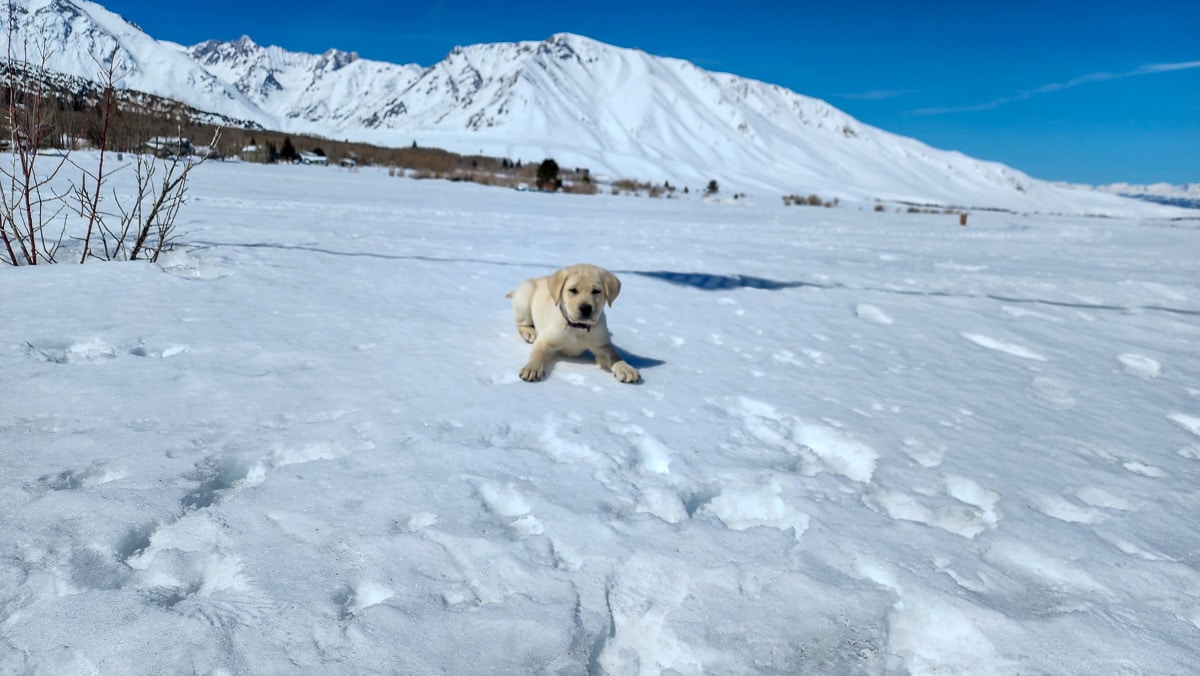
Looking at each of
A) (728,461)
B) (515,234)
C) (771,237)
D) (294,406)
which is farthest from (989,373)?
(771,237)

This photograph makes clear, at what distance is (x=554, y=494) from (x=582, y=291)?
1.53 metres

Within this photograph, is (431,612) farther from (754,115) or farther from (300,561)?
(754,115)

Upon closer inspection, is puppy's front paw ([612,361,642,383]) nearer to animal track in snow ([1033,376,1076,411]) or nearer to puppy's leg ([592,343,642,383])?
puppy's leg ([592,343,642,383])

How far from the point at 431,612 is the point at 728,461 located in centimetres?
140

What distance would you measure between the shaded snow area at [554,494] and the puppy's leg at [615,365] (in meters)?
0.09

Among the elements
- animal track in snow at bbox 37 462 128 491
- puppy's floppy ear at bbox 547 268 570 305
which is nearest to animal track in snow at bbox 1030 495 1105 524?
puppy's floppy ear at bbox 547 268 570 305

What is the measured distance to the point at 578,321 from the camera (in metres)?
3.40

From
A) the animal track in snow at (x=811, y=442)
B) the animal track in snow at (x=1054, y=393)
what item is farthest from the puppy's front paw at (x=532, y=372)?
the animal track in snow at (x=1054, y=393)

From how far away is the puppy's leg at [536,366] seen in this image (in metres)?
3.31

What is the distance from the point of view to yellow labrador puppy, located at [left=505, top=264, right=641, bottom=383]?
338cm

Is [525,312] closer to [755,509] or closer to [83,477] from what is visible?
[755,509]

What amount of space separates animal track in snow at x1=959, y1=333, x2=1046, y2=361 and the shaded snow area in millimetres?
43

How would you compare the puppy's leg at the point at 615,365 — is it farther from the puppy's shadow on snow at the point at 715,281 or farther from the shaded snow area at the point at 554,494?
the puppy's shadow on snow at the point at 715,281

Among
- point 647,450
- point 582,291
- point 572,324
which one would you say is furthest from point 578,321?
point 647,450
